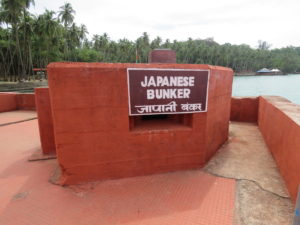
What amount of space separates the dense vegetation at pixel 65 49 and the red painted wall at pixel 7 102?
10443 mm

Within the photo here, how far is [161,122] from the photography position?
5.79 metres

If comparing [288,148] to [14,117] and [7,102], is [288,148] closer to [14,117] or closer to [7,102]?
[14,117]

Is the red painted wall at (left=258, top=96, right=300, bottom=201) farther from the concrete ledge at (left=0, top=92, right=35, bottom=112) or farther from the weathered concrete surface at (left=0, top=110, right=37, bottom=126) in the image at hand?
the concrete ledge at (left=0, top=92, right=35, bottom=112)

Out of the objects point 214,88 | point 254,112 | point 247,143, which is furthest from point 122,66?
point 254,112

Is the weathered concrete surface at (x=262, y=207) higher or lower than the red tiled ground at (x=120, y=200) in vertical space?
higher

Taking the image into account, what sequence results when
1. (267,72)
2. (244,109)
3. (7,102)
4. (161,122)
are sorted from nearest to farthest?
(161,122) < (244,109) < (7,102) < (267,72)

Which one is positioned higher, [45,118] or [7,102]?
[45,118]

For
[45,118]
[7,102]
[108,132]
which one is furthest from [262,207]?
[7,102]

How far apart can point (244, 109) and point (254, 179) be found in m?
7.37

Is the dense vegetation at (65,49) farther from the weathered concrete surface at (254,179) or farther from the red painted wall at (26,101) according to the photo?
the red painted wall at (26,101)

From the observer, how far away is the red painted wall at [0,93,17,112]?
43.8ft

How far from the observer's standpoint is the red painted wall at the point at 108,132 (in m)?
4.26

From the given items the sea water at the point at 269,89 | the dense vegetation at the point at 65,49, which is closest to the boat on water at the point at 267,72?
the dense vegetation at the point at 65,49

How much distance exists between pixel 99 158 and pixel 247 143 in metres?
6.25
